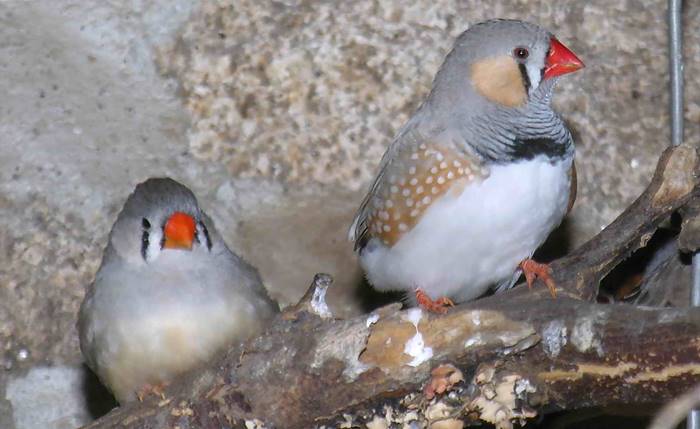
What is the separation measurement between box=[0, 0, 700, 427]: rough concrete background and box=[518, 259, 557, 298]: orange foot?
2.80 feet

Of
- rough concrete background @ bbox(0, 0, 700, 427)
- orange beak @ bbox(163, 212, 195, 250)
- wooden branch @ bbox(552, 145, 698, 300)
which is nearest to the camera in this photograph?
wooden branch @ bbox(552, 145, 698, 300)

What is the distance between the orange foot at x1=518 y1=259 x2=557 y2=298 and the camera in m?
2.74

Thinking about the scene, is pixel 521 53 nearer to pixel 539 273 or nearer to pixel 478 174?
pixel 478 174

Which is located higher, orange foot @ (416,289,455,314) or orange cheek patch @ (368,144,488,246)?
orange cheek patch @ (368,144,488,246)

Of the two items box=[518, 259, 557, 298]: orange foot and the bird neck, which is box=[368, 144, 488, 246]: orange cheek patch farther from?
box=[518, 259, 557, 298]: orange foot

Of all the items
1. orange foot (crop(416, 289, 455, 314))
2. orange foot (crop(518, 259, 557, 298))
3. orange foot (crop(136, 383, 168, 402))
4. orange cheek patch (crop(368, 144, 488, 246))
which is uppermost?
orange cheek patch (crop(368, 144, 488, 246))

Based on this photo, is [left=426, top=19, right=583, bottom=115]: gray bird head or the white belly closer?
the white belly

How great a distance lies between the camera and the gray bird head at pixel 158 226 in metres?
2.99

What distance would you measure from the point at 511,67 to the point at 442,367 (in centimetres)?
92

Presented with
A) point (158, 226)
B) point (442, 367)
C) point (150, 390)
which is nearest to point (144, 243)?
point (158, 226)

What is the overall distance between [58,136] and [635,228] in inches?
69.7

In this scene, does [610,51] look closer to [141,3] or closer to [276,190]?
[276,190]

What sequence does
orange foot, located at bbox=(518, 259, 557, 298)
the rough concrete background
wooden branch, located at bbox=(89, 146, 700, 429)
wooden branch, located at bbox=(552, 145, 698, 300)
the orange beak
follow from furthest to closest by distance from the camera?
1. the rough concrete background
2. the orange beak
3. wooden branch, located at bbox=(552, 145, 698, 300)
4. orange foot, located at bbox=(518, 259, 557, 298)
5. wooden branch, located at bbox=(89, 146, 700, 429)

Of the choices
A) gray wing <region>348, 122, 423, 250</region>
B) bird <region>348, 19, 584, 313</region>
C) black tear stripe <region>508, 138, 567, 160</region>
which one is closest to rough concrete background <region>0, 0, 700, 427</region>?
gray wing <region>348, 122, 423, 250</region>
